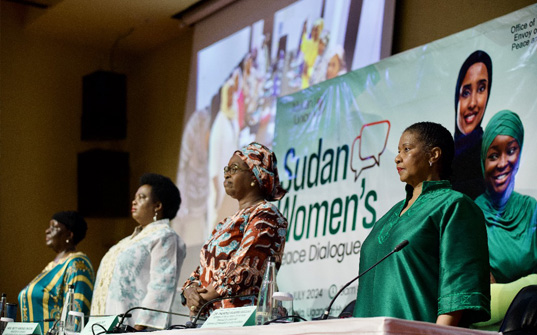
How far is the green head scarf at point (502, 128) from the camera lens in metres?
3.56

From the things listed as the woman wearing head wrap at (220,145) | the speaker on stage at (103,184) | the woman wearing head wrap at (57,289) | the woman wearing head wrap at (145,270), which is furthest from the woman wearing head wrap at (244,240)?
the speaker on stage at (103,184)

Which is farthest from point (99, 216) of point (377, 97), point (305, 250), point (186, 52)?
point (377, 97)

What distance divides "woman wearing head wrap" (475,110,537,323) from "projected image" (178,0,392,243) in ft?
4.59

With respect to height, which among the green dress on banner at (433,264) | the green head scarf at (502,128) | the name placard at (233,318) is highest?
the green head scarf at (502,128)

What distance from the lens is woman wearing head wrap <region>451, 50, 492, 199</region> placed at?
3.72 m

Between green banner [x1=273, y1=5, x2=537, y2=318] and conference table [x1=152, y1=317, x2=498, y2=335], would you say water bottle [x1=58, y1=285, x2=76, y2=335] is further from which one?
green banner [x1=273, y1=5, x2=537, y2=318]

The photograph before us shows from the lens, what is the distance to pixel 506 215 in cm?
355

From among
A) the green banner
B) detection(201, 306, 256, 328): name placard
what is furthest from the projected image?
detection(201, 306, 256, 328): name placard

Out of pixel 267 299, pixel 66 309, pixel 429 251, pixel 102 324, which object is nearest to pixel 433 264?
pixel 429 251

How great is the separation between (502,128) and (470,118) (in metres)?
0.19

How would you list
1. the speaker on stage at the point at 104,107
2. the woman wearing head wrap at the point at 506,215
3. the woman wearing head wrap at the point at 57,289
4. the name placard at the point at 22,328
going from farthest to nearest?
the speaker on stage at the point at 104,107 → the woman wearing head wrap at the point at 57,289 → the woman wearing head wrap at the point at 506,215 → the name placard at the point at 22,328

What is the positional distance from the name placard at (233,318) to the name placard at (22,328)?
1.18 meters

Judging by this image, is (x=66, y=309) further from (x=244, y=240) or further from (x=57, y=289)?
(x=57, y=289)

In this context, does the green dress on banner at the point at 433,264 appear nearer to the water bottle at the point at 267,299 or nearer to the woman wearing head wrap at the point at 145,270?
the water bottle at the point at 267,299
